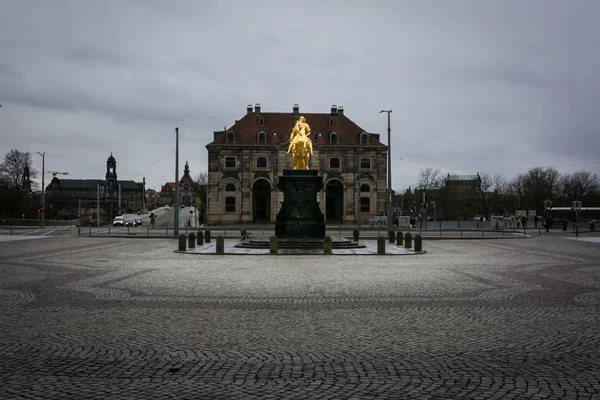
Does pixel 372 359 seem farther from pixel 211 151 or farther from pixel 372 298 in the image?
pixel 211 151

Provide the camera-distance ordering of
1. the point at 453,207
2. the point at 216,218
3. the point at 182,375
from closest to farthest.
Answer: the point at 182,375
the point at 216,218
the point at 453,207

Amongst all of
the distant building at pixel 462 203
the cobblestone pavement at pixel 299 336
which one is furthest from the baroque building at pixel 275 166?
the cobblestone pavement at pixel 299 336

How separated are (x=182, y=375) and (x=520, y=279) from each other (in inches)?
445

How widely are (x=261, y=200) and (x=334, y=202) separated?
10588 mm

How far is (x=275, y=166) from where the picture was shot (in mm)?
73688

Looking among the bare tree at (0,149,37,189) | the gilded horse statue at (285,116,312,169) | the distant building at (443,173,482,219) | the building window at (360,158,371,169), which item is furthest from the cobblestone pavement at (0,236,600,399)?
the distant building at (443,173,482,219)

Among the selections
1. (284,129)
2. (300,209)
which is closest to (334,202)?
(284,129)

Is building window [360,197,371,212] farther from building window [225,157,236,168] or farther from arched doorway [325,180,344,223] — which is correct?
building window [225,157,236,168]

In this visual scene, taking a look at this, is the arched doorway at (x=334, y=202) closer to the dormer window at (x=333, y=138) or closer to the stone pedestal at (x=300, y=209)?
the dormer window at (x=333, y=138)

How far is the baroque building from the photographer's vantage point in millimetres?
73562

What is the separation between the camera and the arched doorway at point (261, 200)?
249ft

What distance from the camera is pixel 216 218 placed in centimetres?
7294

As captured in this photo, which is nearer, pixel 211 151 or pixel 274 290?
pixel 274 290

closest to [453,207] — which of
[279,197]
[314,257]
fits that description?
[279,197]
